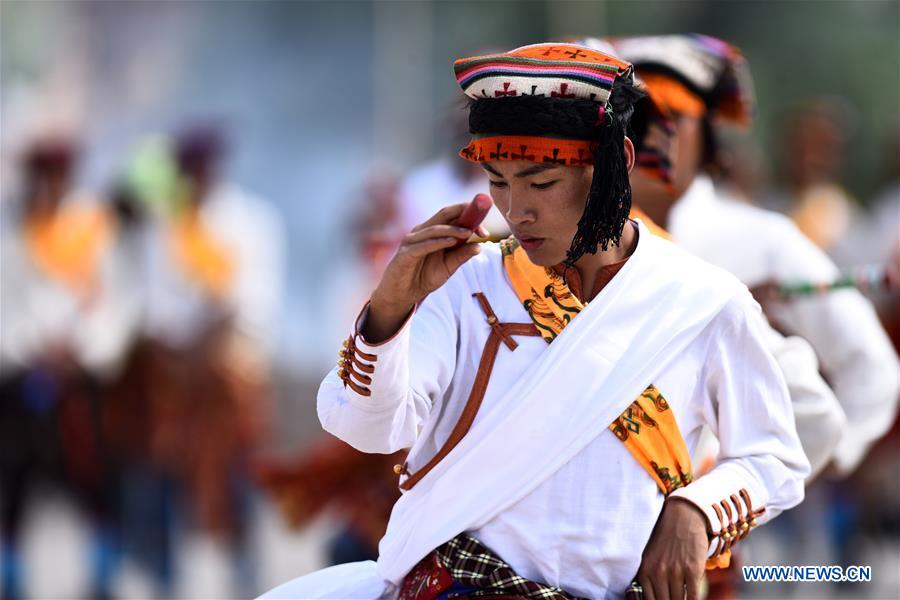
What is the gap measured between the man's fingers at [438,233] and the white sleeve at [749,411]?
24.8 inches

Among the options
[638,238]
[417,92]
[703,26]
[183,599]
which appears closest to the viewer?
[638,238]

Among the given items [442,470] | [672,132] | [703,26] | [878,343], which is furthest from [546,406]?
[703,26]

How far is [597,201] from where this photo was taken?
3.53 m

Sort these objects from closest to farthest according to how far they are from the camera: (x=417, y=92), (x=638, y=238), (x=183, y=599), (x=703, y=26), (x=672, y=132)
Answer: (x=638, y=238), (x=672, y=132), (x=183, y=599), (x=417, y=92), (x=703, y=26)

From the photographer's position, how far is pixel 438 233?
3.36m

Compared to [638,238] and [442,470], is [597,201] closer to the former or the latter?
[638,238]

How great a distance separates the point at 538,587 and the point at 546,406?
0.38 metres

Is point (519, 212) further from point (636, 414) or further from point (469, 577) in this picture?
point (469, 577)

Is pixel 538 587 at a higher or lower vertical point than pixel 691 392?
lower

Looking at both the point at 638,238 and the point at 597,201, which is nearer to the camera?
the point at 597,201

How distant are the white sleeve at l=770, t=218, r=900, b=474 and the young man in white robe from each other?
1.84 meters

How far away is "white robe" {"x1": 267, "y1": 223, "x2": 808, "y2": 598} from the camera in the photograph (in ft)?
11.6

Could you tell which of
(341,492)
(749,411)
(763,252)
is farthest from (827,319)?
(341,492)

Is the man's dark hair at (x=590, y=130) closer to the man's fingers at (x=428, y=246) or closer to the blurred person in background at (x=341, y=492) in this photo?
the man's fingers at (x=428, y=246)
